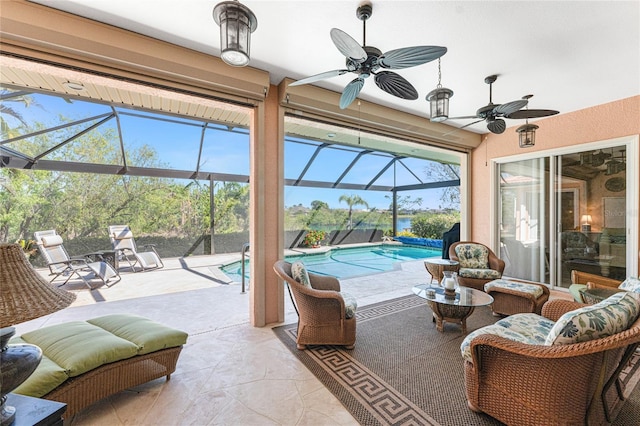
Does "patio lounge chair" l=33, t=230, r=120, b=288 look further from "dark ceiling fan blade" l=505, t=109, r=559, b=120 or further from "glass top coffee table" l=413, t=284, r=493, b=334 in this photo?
"dark ceiling fan blade" l=505, t=109, r=559, b=120

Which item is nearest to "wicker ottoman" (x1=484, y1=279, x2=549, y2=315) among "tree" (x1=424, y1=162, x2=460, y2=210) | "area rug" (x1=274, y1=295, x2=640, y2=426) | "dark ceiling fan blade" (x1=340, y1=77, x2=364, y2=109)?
"area rug" (x1=274, y1=295, x2=640, y2=426)

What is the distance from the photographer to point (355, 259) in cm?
902

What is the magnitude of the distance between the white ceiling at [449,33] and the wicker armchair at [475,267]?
256 cm

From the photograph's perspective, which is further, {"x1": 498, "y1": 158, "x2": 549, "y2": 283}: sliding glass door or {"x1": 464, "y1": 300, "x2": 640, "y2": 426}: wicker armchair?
{"x1": 498, "y1": 158, "x2": 549, "y2": 283}: sliding glass door

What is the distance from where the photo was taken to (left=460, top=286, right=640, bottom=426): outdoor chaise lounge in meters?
1.42

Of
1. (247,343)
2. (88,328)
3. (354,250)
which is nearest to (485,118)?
(247,343)

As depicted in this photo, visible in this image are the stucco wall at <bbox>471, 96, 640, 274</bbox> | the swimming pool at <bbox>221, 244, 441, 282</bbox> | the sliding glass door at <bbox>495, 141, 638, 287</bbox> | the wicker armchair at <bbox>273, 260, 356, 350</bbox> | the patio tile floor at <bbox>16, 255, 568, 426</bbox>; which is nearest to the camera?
the patio tile floor at <bbox>16, 255, 568, 426</bbox>

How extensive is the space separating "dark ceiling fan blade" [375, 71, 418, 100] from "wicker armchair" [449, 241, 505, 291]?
3.02 m

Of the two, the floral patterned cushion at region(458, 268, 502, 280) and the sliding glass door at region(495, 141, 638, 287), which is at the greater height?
the sliding glass door at region(495, 141, 638, 287)

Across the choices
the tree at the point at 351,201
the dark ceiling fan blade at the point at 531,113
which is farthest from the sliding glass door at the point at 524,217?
the tree at the point at 351,201

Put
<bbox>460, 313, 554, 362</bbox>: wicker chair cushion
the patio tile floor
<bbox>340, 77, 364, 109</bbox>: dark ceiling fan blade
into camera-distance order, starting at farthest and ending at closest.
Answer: <bbox>340, 77, 364, 109</bbox>: dark ceiling fan blade
<bbox>460, 313, 554, 362</bbox>: wicker chair cushion
the patio tile floor

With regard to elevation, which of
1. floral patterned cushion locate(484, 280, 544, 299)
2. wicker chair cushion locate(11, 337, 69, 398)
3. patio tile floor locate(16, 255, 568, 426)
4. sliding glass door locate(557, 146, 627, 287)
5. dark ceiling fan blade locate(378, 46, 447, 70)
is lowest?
patio tile floor locate(16, 255, 568, 426)

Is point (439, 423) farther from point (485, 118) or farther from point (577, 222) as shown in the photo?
point (577, 222)

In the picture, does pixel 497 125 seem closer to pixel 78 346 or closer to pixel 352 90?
pixel 352 90
